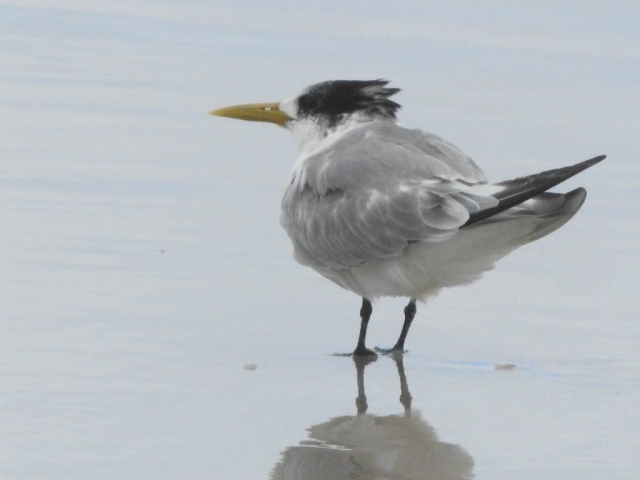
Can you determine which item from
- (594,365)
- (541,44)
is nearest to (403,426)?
(594,365)

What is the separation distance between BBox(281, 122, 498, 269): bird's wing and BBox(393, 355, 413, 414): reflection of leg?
39cm

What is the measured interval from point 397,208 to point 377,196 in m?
0.13

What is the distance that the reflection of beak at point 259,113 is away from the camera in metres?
7.02

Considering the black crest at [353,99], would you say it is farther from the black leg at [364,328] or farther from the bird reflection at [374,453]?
the bird reflection at [374,453]

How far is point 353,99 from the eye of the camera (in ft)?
22.0

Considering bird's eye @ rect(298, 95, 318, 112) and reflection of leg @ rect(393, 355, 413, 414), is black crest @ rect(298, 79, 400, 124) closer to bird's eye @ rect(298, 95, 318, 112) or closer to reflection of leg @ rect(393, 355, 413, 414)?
bird's eye @ rect(298, 95, 318, 112)

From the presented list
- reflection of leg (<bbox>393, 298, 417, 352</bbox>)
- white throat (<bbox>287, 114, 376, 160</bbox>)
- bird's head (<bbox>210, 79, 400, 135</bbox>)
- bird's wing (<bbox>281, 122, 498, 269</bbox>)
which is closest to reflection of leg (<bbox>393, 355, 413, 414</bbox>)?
reflection of leg (<bbox>393, 298, 417, 352</bbox>)

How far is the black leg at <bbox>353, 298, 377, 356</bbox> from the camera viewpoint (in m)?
6.02

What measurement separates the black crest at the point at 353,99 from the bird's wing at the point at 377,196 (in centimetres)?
32

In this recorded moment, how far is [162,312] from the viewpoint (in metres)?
6.16

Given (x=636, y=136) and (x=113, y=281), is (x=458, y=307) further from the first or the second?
(x=636, y=136)

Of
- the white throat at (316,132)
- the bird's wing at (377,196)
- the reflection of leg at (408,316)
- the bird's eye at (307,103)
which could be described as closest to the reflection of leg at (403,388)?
the reflection of leg at (408,316)

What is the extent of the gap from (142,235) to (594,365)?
7.54ft

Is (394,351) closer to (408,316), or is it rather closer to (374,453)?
(408,316)
